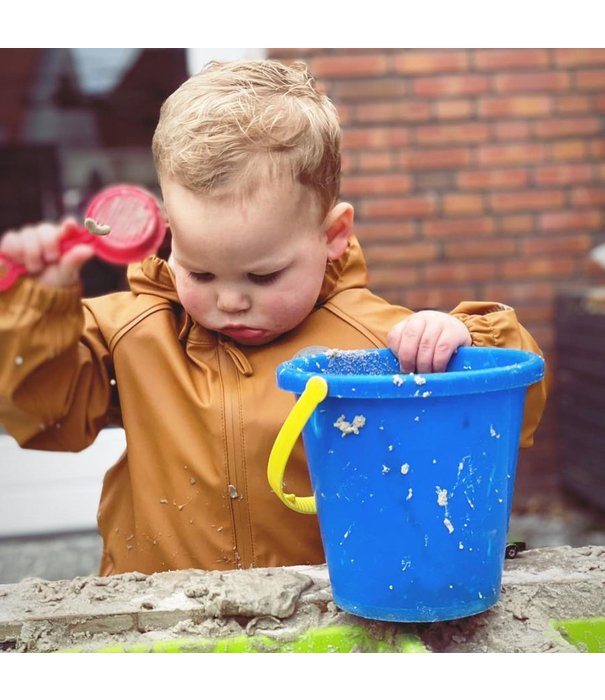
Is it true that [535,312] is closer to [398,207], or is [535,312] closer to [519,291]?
[519,291]

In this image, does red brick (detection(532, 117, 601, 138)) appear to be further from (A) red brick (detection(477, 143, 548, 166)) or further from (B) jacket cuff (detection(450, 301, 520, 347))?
(B) jacket cuff (detection(450, 301, 520, 347))

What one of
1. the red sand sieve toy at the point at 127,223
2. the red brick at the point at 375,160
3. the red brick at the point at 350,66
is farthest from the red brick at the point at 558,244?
the red sand sieve toy at the point at 127,223

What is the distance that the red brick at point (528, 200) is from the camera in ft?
11.1

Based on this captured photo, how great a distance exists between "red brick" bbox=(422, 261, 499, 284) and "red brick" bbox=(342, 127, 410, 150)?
1.57 feet

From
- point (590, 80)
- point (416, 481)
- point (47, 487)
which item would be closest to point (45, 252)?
point (416, 481)

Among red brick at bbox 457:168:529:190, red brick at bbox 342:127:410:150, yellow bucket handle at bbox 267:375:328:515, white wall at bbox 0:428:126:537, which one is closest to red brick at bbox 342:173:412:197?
red brick at bbox 342:127:410:150

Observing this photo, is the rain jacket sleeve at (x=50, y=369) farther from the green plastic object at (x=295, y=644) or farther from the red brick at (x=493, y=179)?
the red brick at (x=493, y=179)

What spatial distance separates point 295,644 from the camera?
1.23 m

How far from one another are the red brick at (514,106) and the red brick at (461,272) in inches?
21.4

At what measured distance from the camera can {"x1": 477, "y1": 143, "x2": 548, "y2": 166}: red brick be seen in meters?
3.38

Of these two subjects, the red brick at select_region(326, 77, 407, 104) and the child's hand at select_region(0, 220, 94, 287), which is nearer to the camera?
the child's hand at select_region(0, 220, 94, 287)

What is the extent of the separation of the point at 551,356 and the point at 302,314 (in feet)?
7.86
